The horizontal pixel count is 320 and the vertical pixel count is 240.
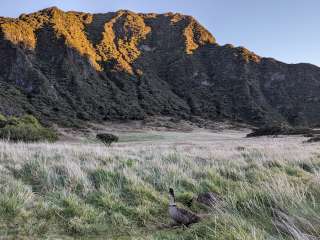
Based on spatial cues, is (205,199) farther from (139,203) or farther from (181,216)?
(181,216)

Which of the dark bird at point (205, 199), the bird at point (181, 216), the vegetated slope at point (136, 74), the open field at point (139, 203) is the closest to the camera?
the open field at point (139, 203)

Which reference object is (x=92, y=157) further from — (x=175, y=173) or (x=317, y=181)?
(x=317, y=181)

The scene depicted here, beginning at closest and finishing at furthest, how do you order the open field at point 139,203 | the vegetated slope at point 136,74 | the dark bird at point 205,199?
the open field at point 139,203 → the dark bird at point 205,199 → the vegetated slope at point 136,74

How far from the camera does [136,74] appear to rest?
382 ft

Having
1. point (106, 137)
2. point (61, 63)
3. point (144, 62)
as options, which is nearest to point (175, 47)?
point (144, 62)

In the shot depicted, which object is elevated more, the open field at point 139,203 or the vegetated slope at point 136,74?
the vegetated slope at point 136,74

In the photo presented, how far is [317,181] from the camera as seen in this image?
6156mm

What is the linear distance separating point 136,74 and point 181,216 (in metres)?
112

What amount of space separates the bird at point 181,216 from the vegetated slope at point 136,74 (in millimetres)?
64956

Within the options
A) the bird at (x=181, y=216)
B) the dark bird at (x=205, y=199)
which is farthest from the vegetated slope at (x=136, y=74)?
the bird at (x=181, y=216)

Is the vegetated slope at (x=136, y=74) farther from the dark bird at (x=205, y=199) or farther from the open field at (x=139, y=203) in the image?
the dark bird at (x=205, y=199)

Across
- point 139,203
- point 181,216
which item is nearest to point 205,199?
point 139,203

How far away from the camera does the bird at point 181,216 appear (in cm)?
568

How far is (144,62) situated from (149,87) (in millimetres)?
15760
